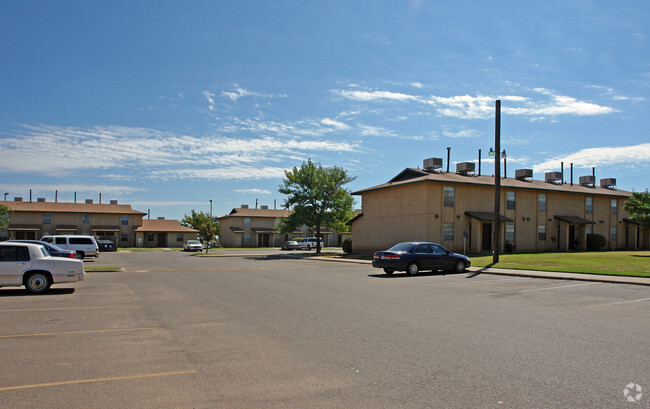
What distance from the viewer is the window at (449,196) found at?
36.3 m

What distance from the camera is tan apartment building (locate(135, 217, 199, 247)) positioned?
72625 millimetres

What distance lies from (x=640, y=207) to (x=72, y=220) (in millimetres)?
67661

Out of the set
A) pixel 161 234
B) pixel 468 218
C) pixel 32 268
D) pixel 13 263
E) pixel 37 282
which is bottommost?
pixel 161 234

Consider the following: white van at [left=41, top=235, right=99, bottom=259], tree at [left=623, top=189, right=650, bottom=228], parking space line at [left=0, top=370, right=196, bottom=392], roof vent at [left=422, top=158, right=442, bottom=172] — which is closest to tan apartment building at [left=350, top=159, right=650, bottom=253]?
roof vent at [left=422, top=158, right=442, bottom=172]

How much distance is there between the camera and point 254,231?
7762 cm

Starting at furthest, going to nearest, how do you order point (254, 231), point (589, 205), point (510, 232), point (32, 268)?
point (254, 231), point (589, 205), point (510, 232), point (32, 268)

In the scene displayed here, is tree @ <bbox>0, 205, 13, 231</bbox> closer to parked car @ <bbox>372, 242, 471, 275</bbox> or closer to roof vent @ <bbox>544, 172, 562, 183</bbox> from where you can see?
parked car @ <bbox>372, 242, 471, 275</bbox>

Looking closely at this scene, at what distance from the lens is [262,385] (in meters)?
5.43

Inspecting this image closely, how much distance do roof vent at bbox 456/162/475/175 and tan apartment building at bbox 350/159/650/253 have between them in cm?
9

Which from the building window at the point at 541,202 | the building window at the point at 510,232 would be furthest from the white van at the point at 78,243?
the building window at the point at 541,202

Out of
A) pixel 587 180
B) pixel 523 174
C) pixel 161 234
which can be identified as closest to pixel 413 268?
pixel 523 174

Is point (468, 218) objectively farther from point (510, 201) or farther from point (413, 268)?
point (413, 268)

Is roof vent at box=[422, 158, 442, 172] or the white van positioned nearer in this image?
the white van

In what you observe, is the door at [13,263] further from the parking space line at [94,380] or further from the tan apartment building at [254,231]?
the tan apartment building at [254,231]
